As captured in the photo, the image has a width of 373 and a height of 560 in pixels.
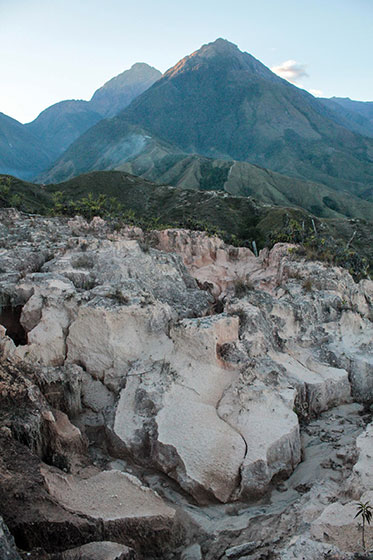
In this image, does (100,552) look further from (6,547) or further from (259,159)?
(259,159)

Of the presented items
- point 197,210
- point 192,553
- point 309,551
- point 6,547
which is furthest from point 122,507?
point 197,210

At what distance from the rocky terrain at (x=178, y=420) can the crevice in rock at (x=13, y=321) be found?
4 cm

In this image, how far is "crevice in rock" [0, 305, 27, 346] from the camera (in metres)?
12.2

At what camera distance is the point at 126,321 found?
11188mm

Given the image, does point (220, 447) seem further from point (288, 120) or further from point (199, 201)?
point (288, 120)

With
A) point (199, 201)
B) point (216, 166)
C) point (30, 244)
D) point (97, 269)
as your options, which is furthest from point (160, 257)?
point (216, 166)

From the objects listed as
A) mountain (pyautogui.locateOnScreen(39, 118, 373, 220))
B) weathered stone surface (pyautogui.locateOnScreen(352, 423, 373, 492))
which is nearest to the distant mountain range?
mountain (pyautogui.locateOnScreen(39, 118, 373, 220))

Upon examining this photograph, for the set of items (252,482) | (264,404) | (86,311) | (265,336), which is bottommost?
(252,482)

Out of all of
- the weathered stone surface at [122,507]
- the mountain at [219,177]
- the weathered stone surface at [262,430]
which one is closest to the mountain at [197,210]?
the mountain at [219,177]

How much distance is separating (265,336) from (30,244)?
1080cm

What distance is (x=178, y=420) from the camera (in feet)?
29.3

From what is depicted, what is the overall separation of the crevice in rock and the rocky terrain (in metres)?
0.04

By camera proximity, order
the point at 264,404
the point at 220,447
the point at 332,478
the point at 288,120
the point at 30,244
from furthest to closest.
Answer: the point at 288,120, the point at 30,244, the point at 264,404, the point at 220,447, the point at 332,478

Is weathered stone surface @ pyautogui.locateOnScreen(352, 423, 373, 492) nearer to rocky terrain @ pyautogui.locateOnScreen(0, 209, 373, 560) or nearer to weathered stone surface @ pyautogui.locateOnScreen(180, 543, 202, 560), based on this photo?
rocky terrain @ pyautogui.locateOnScreen(0, 209, 373, 560)
